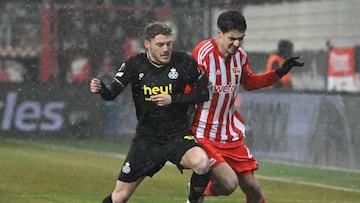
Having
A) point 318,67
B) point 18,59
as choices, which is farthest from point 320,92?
point 18,59

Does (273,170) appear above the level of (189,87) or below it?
below

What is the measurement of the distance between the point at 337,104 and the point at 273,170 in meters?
1.33

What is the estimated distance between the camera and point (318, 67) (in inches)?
664

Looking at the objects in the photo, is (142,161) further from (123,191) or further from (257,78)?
(257,78)

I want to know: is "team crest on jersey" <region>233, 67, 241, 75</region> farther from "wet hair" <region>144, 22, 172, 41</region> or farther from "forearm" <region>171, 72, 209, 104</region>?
"wet hair" <region>144, 22, 172, 41</region>

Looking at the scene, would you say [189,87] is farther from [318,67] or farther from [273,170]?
[318,67]

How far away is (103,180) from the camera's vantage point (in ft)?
45.9

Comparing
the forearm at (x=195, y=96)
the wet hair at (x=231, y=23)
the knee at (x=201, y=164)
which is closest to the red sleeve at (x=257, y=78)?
the wet hair at (x=231, y=23)

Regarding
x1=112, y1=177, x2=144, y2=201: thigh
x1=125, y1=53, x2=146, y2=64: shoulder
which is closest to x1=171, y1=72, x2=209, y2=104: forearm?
x1=125, y1=53, x2=146, y2=64: shoulder

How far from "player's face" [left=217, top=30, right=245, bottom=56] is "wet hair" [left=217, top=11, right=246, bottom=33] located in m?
0.04

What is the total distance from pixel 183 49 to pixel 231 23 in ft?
34.1

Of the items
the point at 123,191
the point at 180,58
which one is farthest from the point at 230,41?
the point at 123,191

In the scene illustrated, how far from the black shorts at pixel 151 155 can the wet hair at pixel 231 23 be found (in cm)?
100

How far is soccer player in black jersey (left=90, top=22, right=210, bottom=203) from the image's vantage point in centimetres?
914
